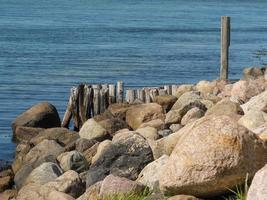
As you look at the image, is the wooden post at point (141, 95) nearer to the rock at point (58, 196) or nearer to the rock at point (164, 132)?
the rock at point (164, 132)

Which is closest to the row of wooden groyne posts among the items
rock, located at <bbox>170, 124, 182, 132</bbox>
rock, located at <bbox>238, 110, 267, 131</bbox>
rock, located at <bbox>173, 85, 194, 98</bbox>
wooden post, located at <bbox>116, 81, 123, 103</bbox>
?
wooden post, located at <bbox>116, 81, 123, 103</bbox>

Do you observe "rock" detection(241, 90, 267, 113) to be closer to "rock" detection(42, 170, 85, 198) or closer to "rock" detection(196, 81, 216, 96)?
"rock" detection(42, 170, 85, 198)

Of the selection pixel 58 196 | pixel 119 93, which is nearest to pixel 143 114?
pixel 119 93

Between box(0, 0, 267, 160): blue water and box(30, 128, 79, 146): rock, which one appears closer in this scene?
box(30, 128, 79, 146): rock

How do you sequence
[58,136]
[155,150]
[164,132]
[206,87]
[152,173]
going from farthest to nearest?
1. [206,87]
2. [58,136]
3. [164,132]
4. [155,150]
5. [152,173]

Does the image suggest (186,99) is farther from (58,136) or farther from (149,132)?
(149,132)

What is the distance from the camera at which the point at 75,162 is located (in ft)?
52.6

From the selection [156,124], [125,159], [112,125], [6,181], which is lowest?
[6,181]

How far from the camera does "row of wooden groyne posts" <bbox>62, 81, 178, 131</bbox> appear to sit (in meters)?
21.5

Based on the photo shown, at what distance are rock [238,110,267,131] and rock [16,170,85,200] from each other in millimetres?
2609

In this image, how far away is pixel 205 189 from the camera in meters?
10.3

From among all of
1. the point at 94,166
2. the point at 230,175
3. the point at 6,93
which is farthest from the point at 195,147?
the point at 6,93

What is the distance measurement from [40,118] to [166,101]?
3.71m

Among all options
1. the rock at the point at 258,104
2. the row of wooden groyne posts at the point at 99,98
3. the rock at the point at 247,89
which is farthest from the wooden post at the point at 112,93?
the rock at the point at 258,104
